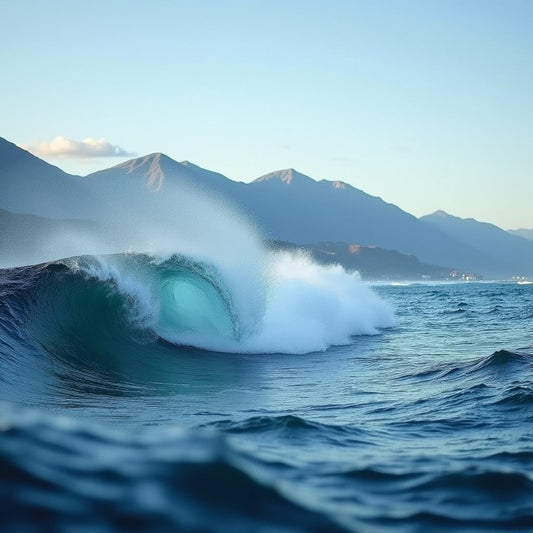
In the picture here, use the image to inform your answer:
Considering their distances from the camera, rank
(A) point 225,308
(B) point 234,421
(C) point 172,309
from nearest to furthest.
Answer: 1. (B) point 234,421
2. (A) point 225,308
3. (C) point 172,309

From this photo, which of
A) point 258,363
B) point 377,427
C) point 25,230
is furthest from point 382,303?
Answer: point 25,230

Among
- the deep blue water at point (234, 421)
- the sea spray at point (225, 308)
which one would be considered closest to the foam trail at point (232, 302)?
the sea spray at point (225, 308)

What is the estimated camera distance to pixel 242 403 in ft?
31.0

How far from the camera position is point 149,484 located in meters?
2.11

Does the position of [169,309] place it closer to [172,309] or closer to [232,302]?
[172,309]

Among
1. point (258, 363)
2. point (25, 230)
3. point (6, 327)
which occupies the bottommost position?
point (258, 363)

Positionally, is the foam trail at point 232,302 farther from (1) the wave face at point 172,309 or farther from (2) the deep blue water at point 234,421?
(2) the deep blue water at point 234,421

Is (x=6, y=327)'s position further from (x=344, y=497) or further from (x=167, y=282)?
(x=344, y=497)

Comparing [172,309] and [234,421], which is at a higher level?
[172,309]

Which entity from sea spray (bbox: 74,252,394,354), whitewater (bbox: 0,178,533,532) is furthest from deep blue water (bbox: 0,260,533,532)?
sea spray (bbox: 74,252,394,354)

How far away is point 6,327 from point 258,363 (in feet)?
19.1

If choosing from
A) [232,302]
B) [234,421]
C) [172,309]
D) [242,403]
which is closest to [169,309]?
[172,309]

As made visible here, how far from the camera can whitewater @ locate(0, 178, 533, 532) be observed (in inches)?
85.4

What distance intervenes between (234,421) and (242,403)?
2060 mm
